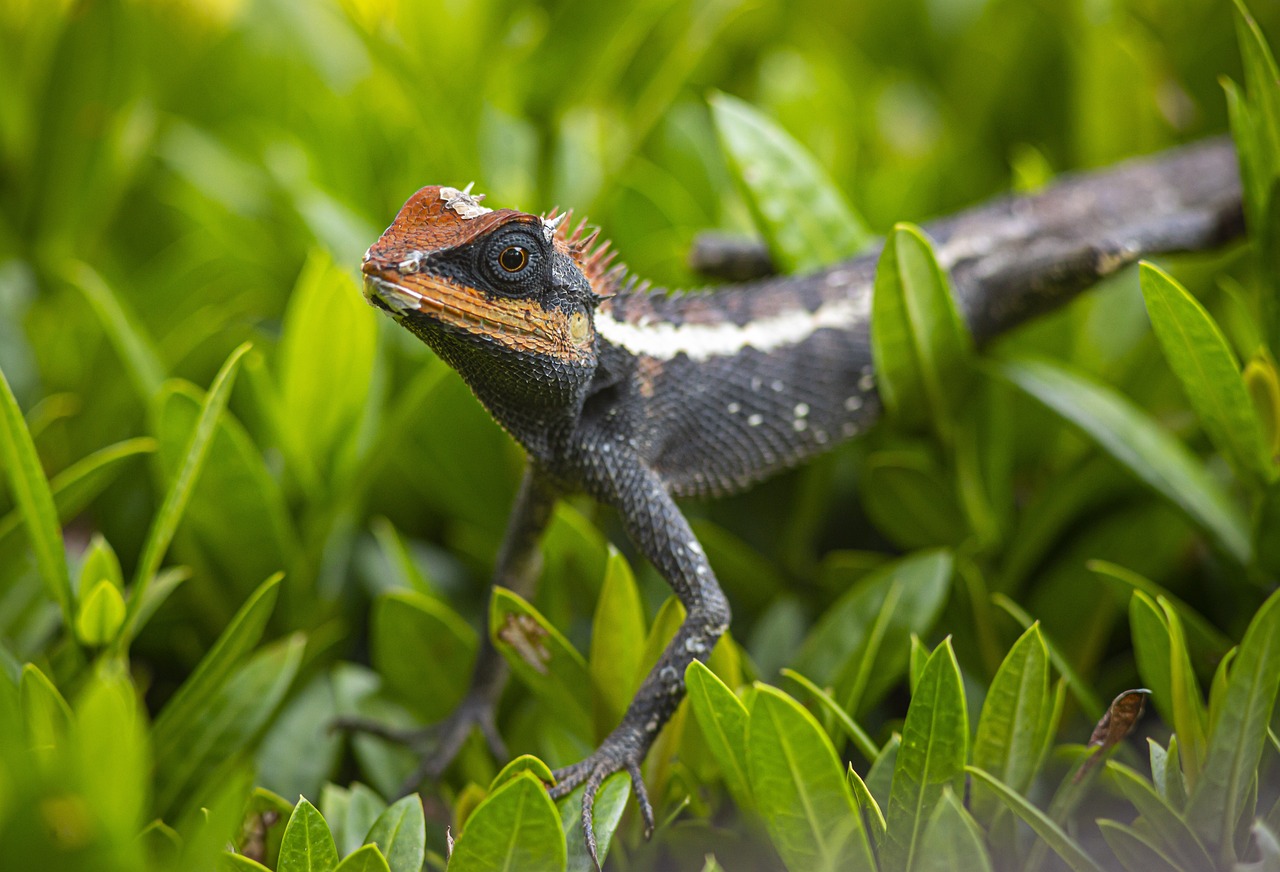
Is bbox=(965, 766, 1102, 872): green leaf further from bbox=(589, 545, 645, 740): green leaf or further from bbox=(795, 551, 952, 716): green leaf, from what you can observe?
bbox=(589, 545, 645, 740): green leaf

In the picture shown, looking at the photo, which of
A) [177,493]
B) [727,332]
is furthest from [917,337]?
[177,493]

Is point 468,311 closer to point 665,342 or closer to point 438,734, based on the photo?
point 665,342

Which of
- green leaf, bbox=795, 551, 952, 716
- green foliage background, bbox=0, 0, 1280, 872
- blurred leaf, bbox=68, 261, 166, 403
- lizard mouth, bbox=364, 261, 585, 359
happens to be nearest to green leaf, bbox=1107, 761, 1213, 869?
green foliage background, bbox=0, 0, 1280, 872

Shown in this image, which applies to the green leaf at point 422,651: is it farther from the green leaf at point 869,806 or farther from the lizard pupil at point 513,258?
the green leaf at point 869,806

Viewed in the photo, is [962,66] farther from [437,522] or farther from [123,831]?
[123,831]

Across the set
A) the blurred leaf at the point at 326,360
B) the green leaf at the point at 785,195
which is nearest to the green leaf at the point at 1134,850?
the green leaf at the point at 785,195

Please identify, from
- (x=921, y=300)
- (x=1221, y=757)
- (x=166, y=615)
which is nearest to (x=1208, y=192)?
(x=921, y=300)
